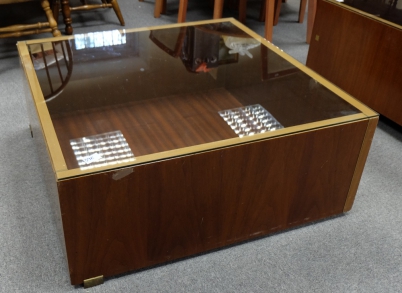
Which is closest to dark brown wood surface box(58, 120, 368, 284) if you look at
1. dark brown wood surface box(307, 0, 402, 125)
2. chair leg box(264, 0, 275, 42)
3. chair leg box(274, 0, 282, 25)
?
dark brown wood surface box(307, 0, 402, 125)

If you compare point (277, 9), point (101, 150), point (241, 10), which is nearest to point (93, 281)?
point (101, 150)

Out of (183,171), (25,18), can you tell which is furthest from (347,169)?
(25,18)

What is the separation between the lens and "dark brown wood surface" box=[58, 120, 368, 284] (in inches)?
35.7

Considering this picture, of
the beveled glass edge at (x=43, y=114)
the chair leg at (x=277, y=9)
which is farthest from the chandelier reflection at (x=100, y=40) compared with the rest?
the chair leg at (x=277, y=9)

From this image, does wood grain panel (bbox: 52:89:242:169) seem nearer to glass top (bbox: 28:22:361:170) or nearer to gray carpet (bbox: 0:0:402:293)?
glass top (bbox: 28:22:361:170)

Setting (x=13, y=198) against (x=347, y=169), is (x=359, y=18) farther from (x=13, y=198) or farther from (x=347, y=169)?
(x=13, y=198)

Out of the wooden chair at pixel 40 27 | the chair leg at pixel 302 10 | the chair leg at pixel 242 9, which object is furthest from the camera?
the chair leg at pixel 302 10

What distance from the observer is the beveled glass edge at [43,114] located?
0.88m

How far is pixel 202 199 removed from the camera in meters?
1.00

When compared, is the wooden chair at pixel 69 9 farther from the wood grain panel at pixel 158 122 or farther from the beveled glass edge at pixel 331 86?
the wood grain panel at pixel 158 122

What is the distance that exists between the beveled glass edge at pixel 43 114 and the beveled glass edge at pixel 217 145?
0.04 m

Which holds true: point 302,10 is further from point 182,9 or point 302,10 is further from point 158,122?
point 158,122

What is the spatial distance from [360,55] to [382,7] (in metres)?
0.18

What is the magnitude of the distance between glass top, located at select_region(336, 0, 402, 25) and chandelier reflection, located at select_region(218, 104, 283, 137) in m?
0.72
